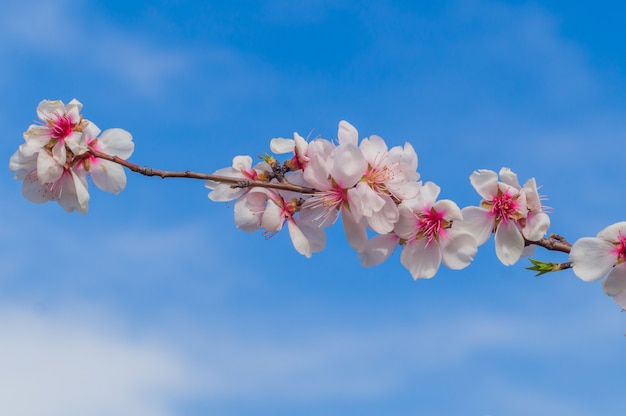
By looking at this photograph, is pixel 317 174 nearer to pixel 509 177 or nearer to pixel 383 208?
pixel 383 208

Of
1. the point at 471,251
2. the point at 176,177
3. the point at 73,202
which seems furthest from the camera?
the point at 73,202

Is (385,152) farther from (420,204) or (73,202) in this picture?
(73,202)

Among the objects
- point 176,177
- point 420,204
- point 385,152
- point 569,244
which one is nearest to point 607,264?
point 569,244

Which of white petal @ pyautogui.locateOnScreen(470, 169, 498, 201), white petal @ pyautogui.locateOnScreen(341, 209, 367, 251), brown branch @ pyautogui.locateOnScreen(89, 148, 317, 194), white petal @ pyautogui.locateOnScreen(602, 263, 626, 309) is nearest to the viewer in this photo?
brown branch @ pyautogui.locateOnScreen(89, 148, 317, 194)

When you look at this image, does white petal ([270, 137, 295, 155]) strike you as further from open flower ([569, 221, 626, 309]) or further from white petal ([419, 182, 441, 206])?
open flower ([569, 221, 626, 309])

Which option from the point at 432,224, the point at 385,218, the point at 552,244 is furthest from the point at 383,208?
the point at 552,244

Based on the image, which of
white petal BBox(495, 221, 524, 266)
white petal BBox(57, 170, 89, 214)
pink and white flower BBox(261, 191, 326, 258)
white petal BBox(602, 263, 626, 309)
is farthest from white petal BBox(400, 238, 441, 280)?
white petal BBox(57, 170, 89, 214)
